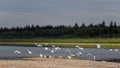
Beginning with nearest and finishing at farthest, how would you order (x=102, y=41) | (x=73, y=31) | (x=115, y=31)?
(x=102, y=41)
(x=115, y=31)
(x=73, y=31)

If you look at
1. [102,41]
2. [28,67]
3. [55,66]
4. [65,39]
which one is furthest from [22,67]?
[65,39]

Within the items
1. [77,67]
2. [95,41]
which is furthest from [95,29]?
[77,67]

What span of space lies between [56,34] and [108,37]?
25.2m

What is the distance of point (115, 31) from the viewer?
184 metres

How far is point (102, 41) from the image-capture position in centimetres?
16688

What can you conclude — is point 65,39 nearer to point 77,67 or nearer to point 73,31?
point 73,31

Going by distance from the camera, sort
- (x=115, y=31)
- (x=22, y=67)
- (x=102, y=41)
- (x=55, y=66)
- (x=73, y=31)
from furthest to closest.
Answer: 1. (x=73, y=31)
2. (x=115, y=31)
3. (x=102, y=41)
4. (x=55, y=66)
5. (x=22, y=67)

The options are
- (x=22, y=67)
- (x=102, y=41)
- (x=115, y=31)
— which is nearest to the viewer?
(x=22, y=67)

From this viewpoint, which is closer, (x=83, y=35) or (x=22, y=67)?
(x=22, y=67)

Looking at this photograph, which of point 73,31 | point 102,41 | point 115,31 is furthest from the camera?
point 73,31

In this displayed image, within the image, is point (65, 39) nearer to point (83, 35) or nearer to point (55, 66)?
point (83, 35)

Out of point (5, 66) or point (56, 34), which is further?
point (56, 34)

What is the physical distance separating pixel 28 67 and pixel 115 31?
139m

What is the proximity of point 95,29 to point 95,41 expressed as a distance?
23876mm
